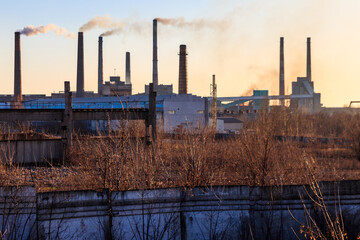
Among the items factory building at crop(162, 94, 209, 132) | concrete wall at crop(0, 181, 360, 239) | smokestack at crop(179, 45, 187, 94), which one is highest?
smokestack at crop(179, 45, 187, 94)

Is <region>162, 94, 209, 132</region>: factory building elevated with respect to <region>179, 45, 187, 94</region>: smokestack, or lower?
lower

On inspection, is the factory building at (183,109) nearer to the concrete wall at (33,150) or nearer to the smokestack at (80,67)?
the smokestack at (80,67)

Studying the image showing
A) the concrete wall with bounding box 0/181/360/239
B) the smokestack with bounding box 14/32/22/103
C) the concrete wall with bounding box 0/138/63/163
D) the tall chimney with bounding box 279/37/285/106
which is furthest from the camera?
the tall chimney with bounding box 279/37/285/106

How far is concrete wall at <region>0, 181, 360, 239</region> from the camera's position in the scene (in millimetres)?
5504

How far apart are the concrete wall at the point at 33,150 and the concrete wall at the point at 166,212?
943 cm

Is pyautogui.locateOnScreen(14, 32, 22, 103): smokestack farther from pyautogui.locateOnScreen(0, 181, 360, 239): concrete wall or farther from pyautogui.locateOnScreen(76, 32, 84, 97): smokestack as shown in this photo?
pyautogui.locateOnScreen(0, 181, 360, 239): concrete wall

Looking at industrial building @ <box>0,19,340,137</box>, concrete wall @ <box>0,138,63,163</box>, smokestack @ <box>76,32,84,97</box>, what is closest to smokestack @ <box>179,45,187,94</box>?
industrial building @ <box>0,19,340,137</box>

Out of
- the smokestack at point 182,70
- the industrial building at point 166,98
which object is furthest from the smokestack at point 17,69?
the smokestack at point 182,70

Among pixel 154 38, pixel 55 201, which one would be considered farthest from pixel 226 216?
pixel 154 38

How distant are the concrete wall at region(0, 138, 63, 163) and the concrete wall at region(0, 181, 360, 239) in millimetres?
9426

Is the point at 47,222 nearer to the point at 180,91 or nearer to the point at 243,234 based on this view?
the point at 243,234

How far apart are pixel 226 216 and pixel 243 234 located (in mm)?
355

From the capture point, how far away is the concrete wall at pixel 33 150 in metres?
14.6

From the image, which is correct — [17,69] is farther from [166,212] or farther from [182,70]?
[166,212]
